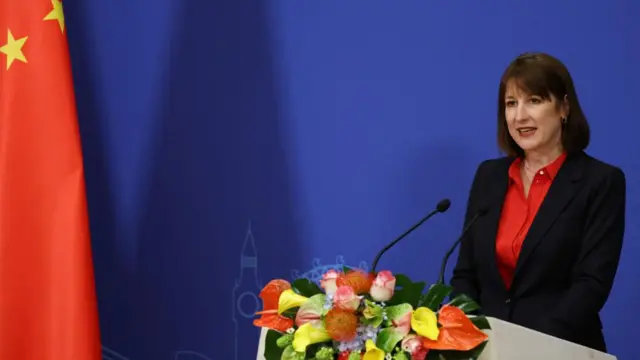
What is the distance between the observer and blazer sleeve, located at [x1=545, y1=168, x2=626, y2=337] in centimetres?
182

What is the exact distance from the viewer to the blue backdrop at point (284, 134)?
2406 mm

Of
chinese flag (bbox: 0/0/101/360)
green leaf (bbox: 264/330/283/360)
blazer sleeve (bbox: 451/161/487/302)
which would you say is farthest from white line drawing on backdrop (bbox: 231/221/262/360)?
green leaf (bbox: 264/330/283/360)

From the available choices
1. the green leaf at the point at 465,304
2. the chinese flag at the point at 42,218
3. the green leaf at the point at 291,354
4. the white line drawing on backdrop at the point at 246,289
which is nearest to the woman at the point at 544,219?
the green leaf at the point at 465,304

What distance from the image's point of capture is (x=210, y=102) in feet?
9.47

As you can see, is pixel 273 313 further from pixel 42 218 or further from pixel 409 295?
pixel 42 218

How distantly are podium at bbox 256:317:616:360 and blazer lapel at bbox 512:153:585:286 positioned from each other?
0.33 metres

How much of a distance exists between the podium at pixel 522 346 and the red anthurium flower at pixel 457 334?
2.1 inches

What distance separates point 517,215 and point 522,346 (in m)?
0.63

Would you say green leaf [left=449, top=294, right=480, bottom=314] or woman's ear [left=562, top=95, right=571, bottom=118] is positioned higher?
woman's ear [left=562, top=95, right=571, bottom=118]

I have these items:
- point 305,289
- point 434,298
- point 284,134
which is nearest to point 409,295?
point 434,298

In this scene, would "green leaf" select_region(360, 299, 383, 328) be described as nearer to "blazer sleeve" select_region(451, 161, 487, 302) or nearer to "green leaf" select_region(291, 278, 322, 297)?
"green leaf" select_region(291, 278, 322, 297)

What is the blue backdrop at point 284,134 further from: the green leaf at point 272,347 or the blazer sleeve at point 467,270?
the green leaf at point 272,347

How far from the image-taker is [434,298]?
Answer: 141cm

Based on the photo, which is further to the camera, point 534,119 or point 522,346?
point 534,119
